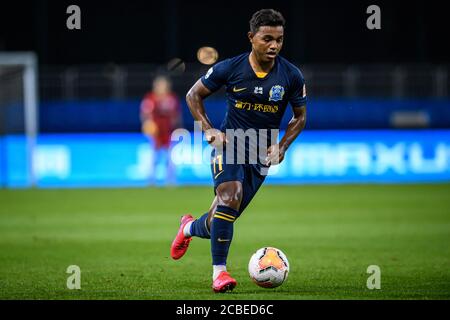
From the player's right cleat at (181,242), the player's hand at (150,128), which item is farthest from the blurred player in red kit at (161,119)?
the player's right cleat at (181,242)

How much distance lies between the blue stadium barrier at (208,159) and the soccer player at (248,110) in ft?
41.6

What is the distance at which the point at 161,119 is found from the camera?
815 inches

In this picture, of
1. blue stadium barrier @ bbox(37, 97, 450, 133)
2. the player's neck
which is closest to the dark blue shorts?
the player's neck

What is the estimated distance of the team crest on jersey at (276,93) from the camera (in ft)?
25.1

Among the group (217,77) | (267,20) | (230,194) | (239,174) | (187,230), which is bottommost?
(187,230)

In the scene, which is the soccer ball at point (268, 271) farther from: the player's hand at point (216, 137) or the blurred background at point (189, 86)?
the blurred background at point (189, 86)

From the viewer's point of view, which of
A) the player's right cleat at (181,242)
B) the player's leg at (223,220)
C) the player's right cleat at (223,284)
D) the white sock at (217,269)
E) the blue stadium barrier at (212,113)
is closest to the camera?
the player's right cleat at (223,284)

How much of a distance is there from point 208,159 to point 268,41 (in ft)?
44.2

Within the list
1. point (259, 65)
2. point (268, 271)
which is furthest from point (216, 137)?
point (268, 271)

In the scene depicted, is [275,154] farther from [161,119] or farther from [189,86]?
[189,86]

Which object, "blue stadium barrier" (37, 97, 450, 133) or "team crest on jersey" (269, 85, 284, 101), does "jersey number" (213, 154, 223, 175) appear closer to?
"team crest on jersey" (269, 85, 284, 101)

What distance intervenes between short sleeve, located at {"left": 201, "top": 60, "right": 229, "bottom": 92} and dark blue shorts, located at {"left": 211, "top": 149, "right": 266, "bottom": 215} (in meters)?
0.54

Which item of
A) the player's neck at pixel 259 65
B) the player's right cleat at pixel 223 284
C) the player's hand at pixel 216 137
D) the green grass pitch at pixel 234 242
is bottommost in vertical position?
the green grass pitch at pixel 234 242

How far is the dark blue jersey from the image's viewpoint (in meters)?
7.66
